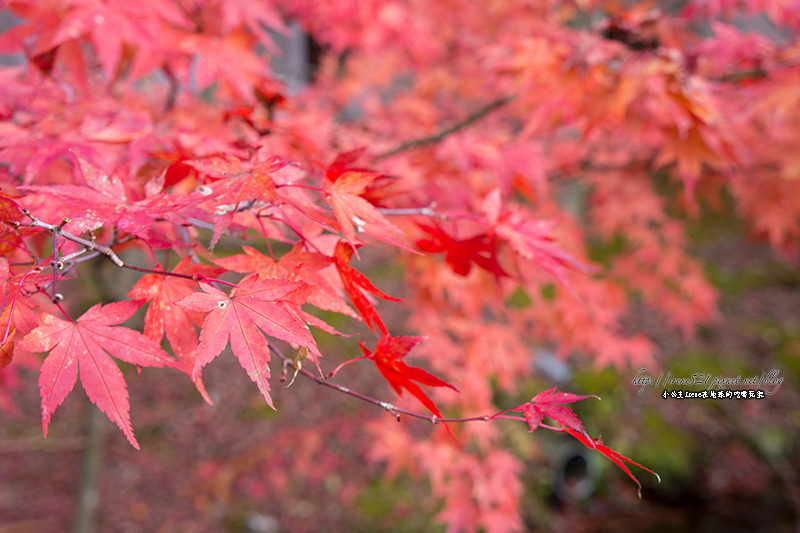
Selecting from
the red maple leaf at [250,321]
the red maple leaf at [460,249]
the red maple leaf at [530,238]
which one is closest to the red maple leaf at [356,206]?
the red maple leaf at [250,321]

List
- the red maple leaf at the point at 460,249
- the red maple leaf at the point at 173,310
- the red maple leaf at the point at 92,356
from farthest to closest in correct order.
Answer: the red maple leaf at the point at 460,249 → the red maple leaf at the point at 173,310 → the red maple leaf at the point at 92,356

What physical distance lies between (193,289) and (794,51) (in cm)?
220

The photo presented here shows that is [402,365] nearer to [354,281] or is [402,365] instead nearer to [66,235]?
[354,281]

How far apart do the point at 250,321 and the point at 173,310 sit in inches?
7.5

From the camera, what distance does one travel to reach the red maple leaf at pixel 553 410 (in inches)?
29.1

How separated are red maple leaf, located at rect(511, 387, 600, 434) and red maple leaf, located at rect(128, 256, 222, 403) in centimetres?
54

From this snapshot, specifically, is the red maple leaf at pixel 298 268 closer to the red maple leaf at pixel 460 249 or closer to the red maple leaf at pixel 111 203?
the red maple leaf at pixel 111 203

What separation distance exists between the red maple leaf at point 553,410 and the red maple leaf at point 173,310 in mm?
543

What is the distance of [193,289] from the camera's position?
0.89 m

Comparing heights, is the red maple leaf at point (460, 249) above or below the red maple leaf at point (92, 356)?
below

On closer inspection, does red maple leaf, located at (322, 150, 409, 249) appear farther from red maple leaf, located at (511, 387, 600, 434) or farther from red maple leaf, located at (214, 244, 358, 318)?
red maple leaf, located at (511, 387, 600, 434)

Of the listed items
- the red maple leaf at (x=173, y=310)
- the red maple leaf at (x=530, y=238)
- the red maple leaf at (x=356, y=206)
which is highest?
the red maple leaf at (x=356, y=206)

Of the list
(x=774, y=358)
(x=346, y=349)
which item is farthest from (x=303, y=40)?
(x=774, y=358)

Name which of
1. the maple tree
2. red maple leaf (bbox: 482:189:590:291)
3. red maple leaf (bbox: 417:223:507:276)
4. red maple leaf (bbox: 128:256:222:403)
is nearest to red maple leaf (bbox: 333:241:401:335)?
the maple tree
